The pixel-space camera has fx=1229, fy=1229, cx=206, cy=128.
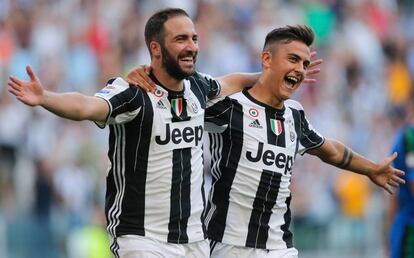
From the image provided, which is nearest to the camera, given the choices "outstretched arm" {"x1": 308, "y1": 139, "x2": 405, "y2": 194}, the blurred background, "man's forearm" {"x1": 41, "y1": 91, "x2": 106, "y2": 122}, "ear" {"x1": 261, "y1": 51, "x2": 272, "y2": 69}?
"man's forearm" {"x1": 41, "y1": 91, "x2": 106, "y2": 122}

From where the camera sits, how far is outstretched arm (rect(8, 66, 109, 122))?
23.7ft

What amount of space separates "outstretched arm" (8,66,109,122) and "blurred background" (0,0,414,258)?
244 inches

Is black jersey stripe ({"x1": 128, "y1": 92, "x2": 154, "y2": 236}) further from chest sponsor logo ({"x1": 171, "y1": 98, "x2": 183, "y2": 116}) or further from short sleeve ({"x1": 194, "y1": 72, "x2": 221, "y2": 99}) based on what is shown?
short sleeve ({"x1": 194, "y1": 72, "x2": 221, "y2": 99})

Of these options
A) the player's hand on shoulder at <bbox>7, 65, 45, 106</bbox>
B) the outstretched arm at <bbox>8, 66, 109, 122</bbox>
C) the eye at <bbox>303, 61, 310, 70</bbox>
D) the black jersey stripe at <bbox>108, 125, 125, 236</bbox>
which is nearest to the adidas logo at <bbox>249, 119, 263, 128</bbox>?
the eye at <bbox>303, 61, 310, 70</bbox>

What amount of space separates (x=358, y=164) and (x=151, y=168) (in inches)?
76.6

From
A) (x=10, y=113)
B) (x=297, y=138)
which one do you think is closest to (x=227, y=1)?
(x=10, y=113)

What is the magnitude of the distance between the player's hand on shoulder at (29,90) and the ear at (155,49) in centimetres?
122

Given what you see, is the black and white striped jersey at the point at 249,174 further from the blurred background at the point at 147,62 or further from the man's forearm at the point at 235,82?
the blurred background at the point at 147,62

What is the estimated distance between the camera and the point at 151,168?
8117 mm

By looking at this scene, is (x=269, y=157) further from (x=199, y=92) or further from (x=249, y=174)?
(x=199, y=92)

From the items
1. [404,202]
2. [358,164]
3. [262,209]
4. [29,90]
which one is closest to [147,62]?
[404,202]

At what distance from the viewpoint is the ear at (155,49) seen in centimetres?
830

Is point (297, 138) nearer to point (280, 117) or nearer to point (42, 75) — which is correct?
point (280, 117)

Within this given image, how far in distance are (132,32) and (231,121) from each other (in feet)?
24.8
